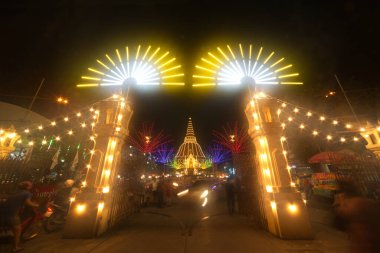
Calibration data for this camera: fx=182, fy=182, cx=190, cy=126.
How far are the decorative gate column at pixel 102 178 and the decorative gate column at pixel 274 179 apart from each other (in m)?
5.84

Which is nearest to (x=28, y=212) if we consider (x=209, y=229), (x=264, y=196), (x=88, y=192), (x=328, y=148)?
(x=88, y=192)

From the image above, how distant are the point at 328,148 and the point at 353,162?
13.7 metres

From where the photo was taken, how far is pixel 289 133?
24.7 m

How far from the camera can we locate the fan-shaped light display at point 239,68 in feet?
28.1

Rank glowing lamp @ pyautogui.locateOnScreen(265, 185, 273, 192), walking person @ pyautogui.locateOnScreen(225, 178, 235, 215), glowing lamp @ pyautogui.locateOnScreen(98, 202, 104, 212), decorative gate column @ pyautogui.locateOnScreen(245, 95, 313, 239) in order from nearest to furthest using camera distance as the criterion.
A: decorative gate column @ pyautogui.locateOnScreen(245, 95, 313, 239) < glowing lamp @ pyautogui.locateOnScreen(98, 202, 104, 212) < glowing lamp @ pyautogui.locateOnScreen(265, 185, 273, 192) < walking person @ pyautogui.locateOnScreen(225, 178, 235, 215)

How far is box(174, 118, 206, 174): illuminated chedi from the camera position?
197 ft

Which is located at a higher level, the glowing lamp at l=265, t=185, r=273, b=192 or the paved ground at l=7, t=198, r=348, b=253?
the glowing lamp at l=265, t=185, r=273, b=192

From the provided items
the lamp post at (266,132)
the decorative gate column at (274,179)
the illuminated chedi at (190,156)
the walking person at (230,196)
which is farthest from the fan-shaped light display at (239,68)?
the illuminated chedi at (190,156)

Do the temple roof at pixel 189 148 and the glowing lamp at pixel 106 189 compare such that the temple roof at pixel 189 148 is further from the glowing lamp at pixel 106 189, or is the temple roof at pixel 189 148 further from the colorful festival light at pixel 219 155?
the glowing lamp at pixel 106 189

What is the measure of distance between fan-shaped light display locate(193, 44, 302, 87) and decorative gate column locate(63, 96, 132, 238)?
4.04 m

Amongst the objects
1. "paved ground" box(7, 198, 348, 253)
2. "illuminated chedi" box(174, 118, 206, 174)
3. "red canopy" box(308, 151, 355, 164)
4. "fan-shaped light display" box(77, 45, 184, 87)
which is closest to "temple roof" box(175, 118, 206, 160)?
"illuminated chedi" box(174, 118, 206, 174)

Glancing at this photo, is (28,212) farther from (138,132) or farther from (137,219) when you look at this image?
(138,132)

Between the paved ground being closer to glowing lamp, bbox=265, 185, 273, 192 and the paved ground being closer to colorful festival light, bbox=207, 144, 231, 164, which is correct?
glowing lamp, bbox=265, 185, 273, 192

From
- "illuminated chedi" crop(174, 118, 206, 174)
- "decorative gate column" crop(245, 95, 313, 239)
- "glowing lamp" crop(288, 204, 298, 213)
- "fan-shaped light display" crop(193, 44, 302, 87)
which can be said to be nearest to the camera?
"decorative gate column" crop(245, 95, 313, 239)
